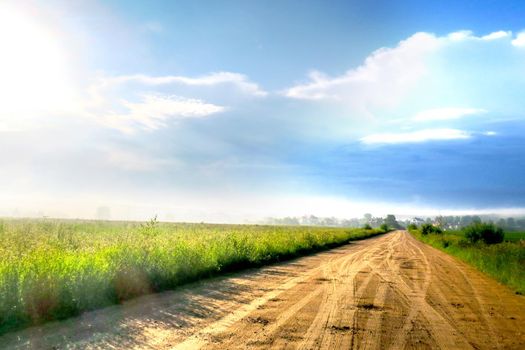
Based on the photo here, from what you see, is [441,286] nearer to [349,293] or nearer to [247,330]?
[349,293]

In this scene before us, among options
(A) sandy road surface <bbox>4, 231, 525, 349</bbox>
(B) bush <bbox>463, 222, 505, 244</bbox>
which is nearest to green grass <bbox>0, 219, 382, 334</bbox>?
(A) sandy road surface <bbox>4, 231, 525, 349</bbox>

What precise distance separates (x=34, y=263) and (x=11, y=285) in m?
1.02

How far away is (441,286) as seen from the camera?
13391 mm

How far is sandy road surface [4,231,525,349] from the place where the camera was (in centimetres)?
640

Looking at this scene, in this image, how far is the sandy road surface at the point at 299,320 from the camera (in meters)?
6.40

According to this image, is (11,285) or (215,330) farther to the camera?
(11,285)

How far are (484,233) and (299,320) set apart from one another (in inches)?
1641

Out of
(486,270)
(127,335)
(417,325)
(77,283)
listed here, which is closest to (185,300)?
(77,283)

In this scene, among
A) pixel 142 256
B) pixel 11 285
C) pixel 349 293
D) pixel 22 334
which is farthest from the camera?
pixel 142 256

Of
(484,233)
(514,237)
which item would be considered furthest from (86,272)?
(514,237)

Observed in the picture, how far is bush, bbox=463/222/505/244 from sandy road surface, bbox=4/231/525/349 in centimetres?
3296

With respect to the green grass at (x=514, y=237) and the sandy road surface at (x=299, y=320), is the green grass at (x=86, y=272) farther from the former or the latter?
the green grass at (x=514, y=237)

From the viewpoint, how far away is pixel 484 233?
42531 mm

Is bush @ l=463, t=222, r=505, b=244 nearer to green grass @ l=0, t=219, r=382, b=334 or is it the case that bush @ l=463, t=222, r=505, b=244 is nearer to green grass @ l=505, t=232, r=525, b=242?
green grass @ l=505, t=232, r=525, b=242
